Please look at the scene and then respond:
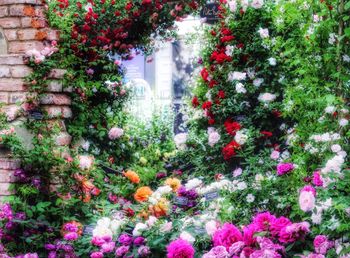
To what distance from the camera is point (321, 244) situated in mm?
2469

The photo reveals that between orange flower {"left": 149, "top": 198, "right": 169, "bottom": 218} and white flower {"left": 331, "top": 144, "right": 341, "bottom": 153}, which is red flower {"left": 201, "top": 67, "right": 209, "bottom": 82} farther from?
white flower {"left": 331, "top": 144, "right": 341, "bottom": 153}

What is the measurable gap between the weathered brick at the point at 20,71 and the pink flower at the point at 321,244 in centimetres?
228

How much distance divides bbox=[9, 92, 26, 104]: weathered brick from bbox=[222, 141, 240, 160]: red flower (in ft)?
6.01

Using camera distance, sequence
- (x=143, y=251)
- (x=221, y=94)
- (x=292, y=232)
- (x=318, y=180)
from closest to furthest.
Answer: (x=292, y=232)
(x=318, y=180)
(x=143, y=251)
(x=221, y=94)

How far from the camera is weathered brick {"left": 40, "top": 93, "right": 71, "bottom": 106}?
3.86 meters

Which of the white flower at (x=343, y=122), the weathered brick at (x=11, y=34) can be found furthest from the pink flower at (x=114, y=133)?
the white flower at (x=343, y=122)

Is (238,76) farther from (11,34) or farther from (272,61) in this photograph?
(11,34)

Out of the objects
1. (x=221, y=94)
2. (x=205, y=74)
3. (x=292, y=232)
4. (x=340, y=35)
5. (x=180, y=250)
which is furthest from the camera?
(x=205, y=74)

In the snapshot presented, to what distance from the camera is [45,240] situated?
3582mm

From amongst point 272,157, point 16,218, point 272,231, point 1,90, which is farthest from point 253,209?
point 1,90

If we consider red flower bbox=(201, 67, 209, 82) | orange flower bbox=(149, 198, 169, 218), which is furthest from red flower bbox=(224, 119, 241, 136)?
orange flower bbox=(149, 198, 169, 218)

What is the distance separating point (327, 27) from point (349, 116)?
1.84 feet

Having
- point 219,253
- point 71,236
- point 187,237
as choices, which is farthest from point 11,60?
point 219,253

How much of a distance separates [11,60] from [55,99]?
1.31 ft
